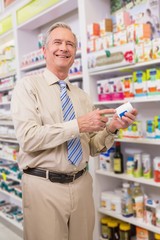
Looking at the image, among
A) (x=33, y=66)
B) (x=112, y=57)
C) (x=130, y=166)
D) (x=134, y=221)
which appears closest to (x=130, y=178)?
(x=130, y=166)

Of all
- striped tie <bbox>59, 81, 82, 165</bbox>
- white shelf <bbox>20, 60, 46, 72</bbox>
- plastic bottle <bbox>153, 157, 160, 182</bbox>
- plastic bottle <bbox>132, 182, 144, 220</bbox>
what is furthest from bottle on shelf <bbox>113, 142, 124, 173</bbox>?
white shelf <bbox>20, 60, 46, 72</bbox>

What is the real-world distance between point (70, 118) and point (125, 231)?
154 cm

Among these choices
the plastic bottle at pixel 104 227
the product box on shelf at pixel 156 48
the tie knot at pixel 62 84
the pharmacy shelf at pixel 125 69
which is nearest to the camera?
the tie knot at pixel 62 84

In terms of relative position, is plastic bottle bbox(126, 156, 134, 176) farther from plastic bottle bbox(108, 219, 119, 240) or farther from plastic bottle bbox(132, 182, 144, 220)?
plastic bottle bbox(108, 219, 119, 240)

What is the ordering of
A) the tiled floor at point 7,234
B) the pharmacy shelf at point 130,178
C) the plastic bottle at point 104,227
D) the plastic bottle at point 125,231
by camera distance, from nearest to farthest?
1. the pharmacy shelf at point 130,178
2. the plastic bottle at point 125,231
3. the plastic bottle at point 104,227
4. the tiled floor at point 7,234

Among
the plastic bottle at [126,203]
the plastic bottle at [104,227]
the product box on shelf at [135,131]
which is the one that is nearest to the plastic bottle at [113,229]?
the plastic bottle at [104,227]

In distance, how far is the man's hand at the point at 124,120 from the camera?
70.1 inches

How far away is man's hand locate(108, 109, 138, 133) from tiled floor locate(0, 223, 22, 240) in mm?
2700

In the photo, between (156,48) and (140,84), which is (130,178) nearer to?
(140,84)

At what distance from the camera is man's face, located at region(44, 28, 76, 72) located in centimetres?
200

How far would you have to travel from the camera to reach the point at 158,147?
2.84 meters

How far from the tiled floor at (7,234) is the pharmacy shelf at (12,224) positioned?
5cm

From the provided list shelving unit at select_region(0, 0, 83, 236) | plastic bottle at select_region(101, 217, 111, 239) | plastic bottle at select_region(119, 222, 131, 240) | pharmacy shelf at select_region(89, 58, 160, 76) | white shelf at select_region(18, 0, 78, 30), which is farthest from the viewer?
shelving unit at select_region(0, 0, 83, 236)

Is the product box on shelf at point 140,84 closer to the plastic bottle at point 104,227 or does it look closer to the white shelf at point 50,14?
→ the white shelf at point 50,14
